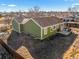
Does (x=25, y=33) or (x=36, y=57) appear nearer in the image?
(x=36, y=57)

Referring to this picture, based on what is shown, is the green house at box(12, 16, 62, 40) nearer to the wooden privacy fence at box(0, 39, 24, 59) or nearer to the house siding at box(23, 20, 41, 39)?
the house siding at box(23, 20, 41, 39)

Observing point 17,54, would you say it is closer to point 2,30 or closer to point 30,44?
point 30,44

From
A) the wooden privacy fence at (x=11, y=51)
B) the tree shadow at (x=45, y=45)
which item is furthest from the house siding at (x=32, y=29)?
the wooden privacy fence at (x=11, y=51)

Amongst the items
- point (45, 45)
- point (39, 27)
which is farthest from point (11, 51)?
point (39, 27)

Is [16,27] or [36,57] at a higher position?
[16,27]

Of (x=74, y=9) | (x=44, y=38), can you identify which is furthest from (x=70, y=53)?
(x=74, y=9)

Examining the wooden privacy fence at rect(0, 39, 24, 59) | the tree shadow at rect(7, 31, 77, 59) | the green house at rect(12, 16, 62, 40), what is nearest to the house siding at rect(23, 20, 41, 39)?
the green house at rect(12, 16, 62, 40)

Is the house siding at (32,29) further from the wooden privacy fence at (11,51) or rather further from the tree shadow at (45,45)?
the wooden privacy fence at (11,51)
